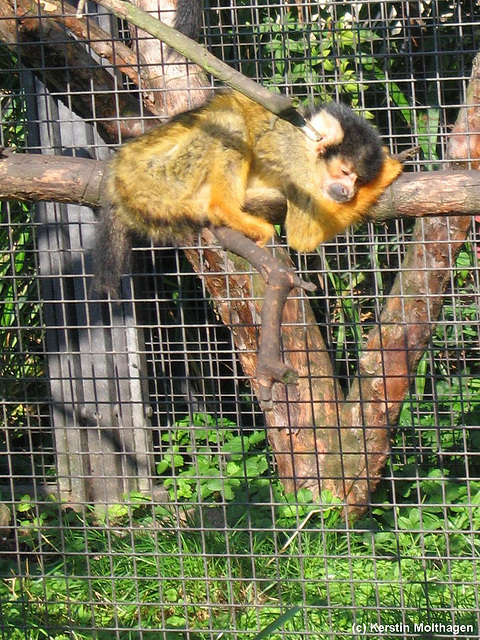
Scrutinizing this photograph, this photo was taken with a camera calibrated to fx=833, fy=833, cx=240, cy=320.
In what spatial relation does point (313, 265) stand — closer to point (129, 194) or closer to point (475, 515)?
point (475, 515)

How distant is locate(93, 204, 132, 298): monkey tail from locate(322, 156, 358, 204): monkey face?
2.02ft

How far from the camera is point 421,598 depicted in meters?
2.91

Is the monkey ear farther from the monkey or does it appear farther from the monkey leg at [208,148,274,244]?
the monkey leg at [208,148,274,244]

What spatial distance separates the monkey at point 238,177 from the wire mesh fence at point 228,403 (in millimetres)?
211

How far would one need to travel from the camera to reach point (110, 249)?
2.47m

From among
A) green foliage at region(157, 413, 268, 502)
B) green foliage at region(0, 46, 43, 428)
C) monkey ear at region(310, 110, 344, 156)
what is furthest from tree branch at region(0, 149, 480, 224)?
green foliage at region(0, 46, 43, 428)

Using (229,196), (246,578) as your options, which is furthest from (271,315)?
(246,578)

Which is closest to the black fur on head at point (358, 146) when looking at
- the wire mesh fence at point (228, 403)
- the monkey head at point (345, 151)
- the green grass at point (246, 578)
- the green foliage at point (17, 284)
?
the monkey head at point (345, 151)

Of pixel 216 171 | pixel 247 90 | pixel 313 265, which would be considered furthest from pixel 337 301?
pixel 247 90

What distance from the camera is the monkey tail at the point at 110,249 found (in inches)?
95.8

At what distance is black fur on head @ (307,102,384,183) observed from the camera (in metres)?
2.42

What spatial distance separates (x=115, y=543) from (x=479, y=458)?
1.70 metres

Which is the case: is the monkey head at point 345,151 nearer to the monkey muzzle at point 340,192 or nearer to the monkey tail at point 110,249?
the monkey muzzle at point 340,192

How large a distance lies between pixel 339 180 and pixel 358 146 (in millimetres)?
112
